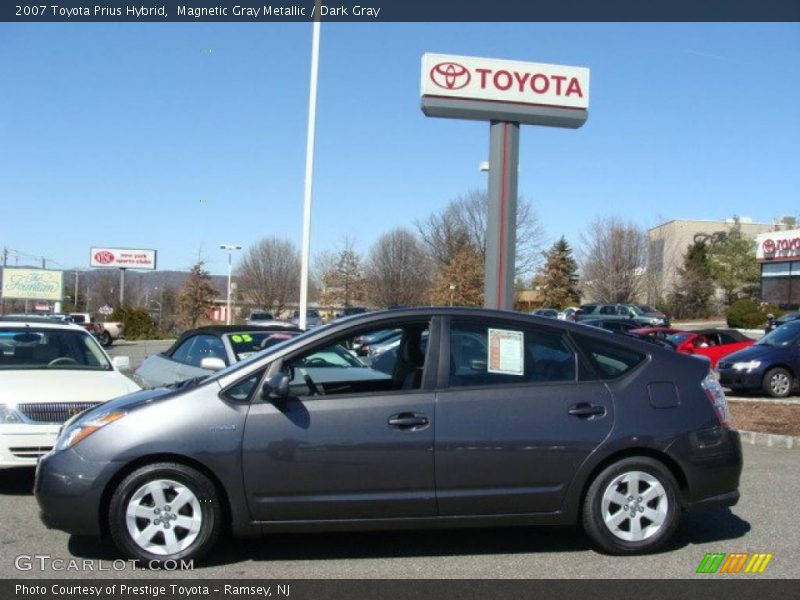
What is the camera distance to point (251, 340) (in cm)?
1009

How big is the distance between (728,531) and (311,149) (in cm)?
1408

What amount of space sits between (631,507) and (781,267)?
4870cm

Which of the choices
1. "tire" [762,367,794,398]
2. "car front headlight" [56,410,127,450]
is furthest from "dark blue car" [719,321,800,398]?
"car front headlight" [56,410,127,450]

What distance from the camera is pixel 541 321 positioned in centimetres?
550

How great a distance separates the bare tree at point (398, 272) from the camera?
200 feet

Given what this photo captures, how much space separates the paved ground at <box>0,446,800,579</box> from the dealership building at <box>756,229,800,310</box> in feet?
149

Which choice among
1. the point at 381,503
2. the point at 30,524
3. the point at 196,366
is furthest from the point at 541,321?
the point at 196,366

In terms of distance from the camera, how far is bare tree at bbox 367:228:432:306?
61.1m

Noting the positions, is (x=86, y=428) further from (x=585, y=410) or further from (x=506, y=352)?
(x=585, y=410)

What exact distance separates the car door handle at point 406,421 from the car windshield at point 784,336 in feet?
41.2

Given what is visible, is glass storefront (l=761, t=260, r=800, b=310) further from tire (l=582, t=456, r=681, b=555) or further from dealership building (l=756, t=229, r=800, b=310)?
tire (l=582, t=456, r=681, b=555)

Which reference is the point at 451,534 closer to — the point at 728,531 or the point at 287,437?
the point at 287,437

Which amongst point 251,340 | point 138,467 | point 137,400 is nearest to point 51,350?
point 251,340
